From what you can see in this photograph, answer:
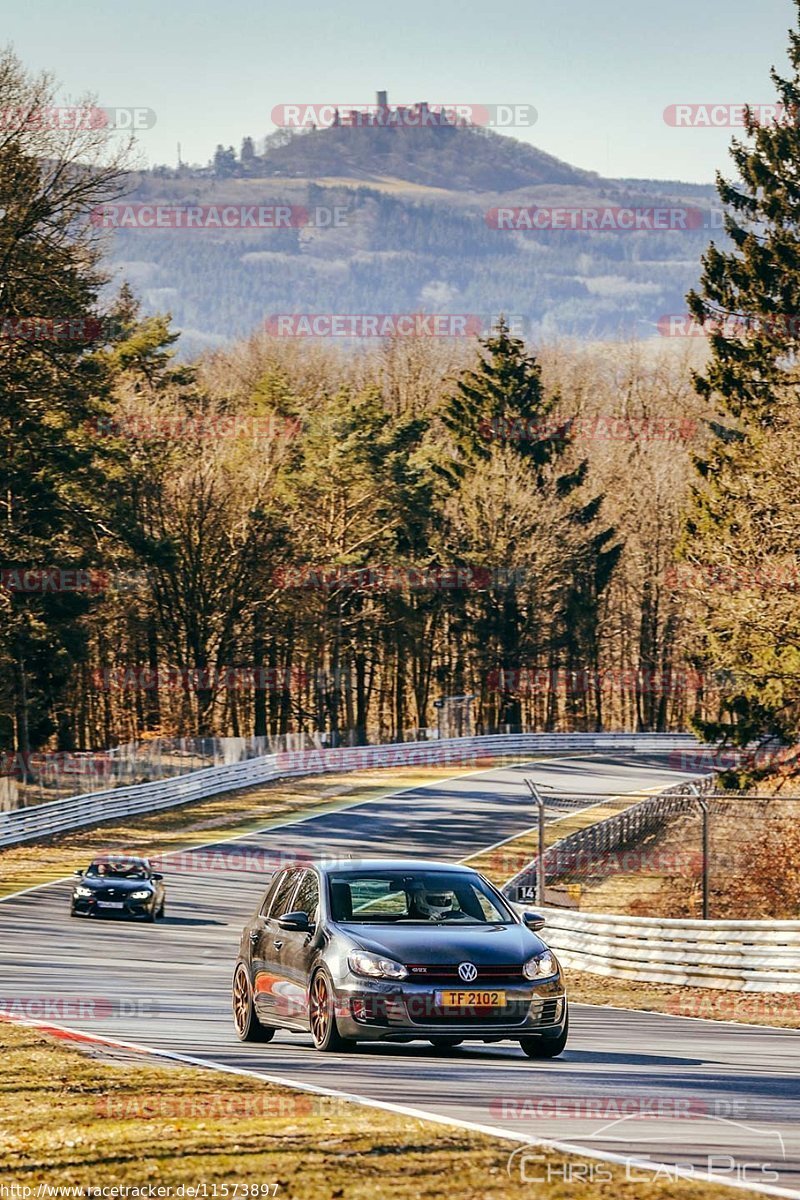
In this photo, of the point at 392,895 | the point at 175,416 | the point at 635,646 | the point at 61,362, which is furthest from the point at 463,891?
the point at 635,646

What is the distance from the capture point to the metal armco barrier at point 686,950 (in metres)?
22.8

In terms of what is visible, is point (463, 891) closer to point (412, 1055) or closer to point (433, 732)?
point (412, 1055)

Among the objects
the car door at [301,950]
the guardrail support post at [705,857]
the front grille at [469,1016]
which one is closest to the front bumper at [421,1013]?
the front grille at [469,1016]

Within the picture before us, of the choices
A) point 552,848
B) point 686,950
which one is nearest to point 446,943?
point 686,950

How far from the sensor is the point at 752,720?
47.7 meters

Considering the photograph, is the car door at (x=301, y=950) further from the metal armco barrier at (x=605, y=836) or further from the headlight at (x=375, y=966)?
the metal armco barrier at (x=605, y=836)

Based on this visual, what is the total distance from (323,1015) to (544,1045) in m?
1.63

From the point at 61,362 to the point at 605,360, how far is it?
7288 cm

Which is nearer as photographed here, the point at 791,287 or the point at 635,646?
the point at 791,287

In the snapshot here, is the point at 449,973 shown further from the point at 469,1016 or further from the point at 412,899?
the point at 412,899

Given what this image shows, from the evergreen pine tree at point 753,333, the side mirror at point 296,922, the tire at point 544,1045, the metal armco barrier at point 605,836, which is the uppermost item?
the evergreen pine tree at point 753,333

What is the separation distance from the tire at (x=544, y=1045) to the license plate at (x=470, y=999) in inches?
21.9

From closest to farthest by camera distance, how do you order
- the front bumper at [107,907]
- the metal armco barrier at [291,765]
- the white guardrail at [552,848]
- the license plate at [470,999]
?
1. the license plate at [470,999]
2. the white guardrail at [552,848]
3. the front bumper at [107,907]
4. the metal armco barrier at [291,765]

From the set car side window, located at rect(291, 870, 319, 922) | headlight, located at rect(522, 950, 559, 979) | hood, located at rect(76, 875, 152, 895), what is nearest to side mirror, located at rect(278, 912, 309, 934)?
car side window, located at rect(291, 870, 319, 922)
